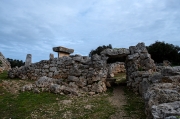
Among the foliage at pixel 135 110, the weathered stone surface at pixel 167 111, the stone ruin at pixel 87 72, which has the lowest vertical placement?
the foliage at pixel 135 110

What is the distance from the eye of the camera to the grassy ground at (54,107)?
6824mm

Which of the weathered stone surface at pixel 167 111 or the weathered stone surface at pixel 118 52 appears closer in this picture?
the weathered stone surface at pixel 167 111

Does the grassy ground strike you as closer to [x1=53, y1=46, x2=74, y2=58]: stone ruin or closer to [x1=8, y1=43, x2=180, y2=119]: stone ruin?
[x1=8, y1=43, x2=180, y2=119]: stone ruin

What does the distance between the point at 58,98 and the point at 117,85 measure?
18.8 ft

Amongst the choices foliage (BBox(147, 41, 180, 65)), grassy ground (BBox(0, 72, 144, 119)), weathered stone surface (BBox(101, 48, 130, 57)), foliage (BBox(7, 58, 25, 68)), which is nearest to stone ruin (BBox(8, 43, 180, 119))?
weathered stone surface (BBox(101, 48, 130, 57))

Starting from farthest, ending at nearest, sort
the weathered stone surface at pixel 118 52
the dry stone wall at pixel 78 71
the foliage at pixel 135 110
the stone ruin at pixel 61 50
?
the stone ruin at pixel 61 50
the weathered stone surface at pixel 118 52
the dry stone wall at pixel 78 71
the foliage at pixel 135 110

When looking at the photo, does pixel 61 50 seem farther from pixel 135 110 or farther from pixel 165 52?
pixel 165 52

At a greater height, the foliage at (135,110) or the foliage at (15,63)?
the foliage at (15,63)

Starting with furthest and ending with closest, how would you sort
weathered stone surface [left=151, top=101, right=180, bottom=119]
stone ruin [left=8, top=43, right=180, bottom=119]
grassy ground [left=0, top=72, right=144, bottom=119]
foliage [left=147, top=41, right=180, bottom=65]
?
foliage [left=147, top=41, right=180, bottom=65]
stone ruin [left=8, top=43, right=180, bottom=119]
grassy ground [left=0, top=72, right=144, bottom=119]
weathered stone surface [left=151, top=101, right=180, bottom=119]

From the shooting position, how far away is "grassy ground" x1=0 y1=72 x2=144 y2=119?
682 centimetres


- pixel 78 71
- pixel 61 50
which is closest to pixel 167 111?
pixel 78 71

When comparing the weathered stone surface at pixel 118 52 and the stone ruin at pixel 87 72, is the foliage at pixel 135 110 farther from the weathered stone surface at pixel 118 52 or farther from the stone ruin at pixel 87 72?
the weathered stone surface at pixel 118 52

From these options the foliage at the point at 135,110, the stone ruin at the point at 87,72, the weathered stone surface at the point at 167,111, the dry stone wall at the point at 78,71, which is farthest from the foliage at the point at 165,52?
the weathered stone surface at the point at 167,111

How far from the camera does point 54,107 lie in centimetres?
783
